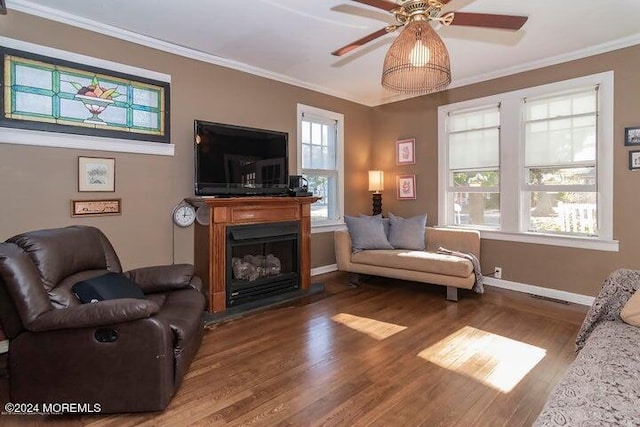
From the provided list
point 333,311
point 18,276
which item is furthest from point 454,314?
point 18,276

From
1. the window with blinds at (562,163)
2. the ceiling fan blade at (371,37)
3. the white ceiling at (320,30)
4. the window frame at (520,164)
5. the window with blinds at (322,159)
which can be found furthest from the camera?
the window with blinds at (322,159)

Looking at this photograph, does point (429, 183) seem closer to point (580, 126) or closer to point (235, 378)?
point (580, 126)

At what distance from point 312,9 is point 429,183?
2880 mm

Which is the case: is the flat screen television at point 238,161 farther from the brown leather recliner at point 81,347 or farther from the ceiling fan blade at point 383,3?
the ceiling fan blade at point 383,3

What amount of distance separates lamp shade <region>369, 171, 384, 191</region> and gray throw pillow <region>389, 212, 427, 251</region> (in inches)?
34.2

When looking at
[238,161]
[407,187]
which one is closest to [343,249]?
[407,187]

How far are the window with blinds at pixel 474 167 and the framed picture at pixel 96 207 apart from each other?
392cm

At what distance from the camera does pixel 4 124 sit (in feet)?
8.43

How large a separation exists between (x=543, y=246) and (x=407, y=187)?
6.12 feet

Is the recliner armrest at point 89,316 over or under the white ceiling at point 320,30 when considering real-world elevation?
under

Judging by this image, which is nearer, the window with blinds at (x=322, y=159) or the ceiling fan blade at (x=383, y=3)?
the ceiling fan blade at (x=383, y=3)

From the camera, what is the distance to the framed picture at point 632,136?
127 inches

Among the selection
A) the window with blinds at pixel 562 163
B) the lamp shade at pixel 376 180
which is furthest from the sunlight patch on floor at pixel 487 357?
the lamp shade at pixel 376 180

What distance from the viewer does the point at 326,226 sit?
489 centimetres
